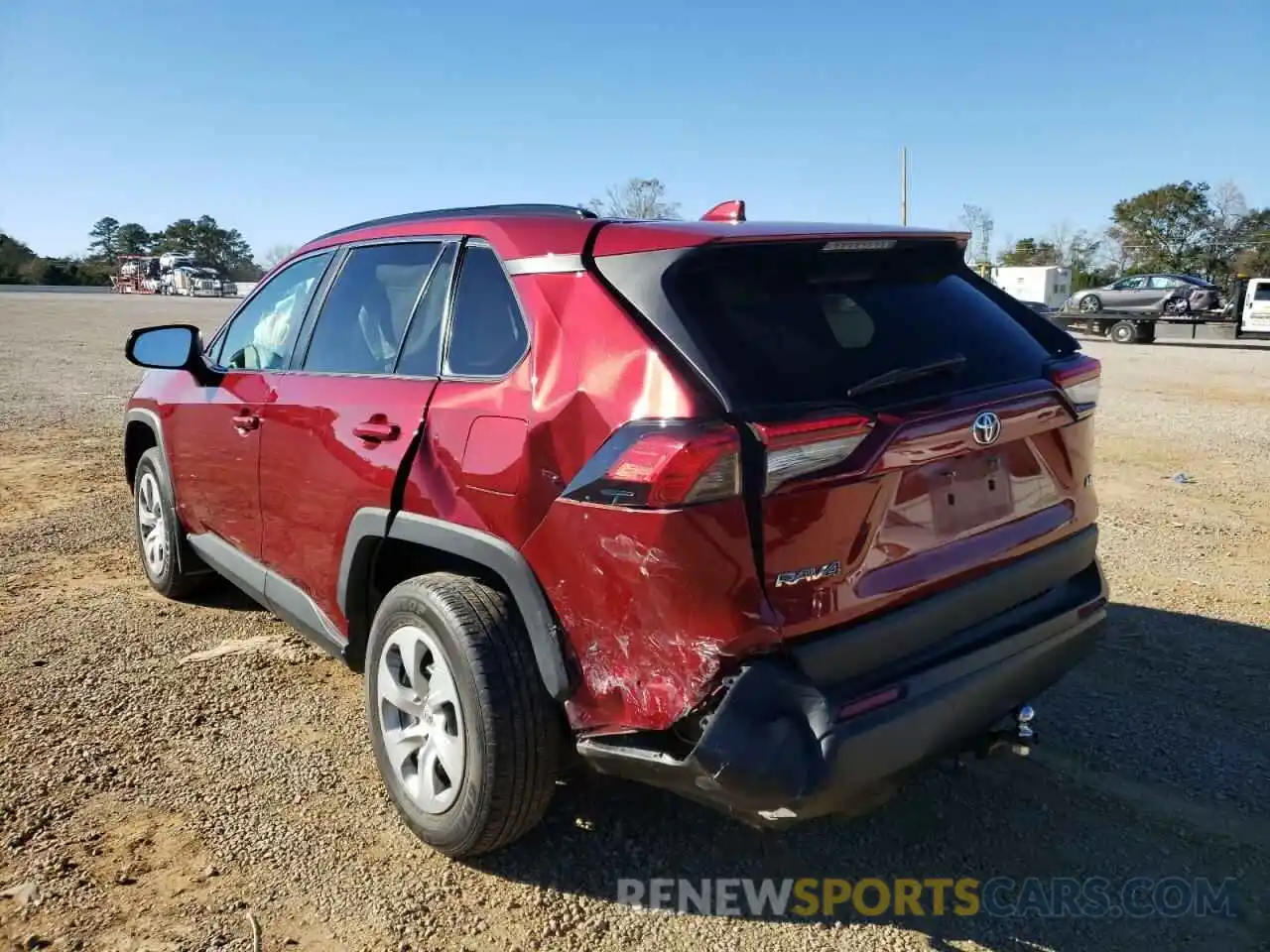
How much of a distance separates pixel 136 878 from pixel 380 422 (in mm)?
1466

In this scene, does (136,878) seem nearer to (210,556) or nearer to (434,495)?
(434,495)

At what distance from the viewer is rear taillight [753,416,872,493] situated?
2.19 metres

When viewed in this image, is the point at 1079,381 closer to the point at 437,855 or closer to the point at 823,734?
the point at 823,734

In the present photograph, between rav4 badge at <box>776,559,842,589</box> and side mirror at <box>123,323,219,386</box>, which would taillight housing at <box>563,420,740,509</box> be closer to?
rav4 badge at <box>776,559,842,589</box>

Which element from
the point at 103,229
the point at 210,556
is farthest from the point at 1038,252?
the point at 103,229

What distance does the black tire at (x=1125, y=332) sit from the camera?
27891mm

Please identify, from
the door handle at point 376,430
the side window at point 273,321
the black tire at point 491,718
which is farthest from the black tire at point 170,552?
the black tire at point 491,718

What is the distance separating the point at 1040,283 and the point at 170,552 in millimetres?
38539

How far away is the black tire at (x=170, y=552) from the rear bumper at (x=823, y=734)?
10.1 feet

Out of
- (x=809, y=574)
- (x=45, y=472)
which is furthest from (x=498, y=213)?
(x=45, y=472)

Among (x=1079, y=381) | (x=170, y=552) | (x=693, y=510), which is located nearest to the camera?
(x=693, y=510)

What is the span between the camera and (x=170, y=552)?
188 inches

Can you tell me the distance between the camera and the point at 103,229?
10250cm

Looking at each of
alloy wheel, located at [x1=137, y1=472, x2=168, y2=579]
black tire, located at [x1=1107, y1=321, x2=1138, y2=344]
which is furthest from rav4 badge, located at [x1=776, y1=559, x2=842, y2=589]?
black tire, located at [x1=1107, y1=321, x2=1138, y2=344]
